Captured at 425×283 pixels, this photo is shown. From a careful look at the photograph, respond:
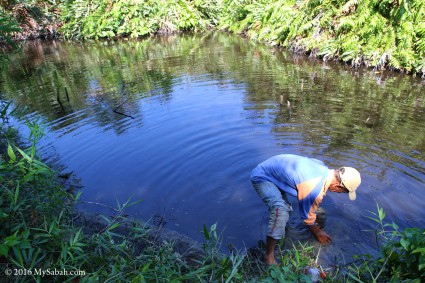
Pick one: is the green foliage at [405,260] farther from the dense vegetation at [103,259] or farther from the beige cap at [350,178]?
the beige cap at [350,178]

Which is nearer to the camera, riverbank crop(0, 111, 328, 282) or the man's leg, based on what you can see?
riverbank crop(0, 111, 328, 282)

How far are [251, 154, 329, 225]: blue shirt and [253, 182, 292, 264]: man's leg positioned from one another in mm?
112

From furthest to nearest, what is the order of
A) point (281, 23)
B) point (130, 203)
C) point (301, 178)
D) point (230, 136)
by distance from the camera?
1. point (281, 23)
2. point (230, 136)
3. point (130, 203)
4. point (301, 178)

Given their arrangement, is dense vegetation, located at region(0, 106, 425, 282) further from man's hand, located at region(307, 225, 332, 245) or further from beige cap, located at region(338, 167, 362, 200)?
man's hand, located at region(307, 225, 332, 245)

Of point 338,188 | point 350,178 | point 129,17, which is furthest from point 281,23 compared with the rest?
point 350,178

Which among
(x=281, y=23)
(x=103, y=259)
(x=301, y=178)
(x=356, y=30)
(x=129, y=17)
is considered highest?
(x=129, y=17)

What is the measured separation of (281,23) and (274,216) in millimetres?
14263

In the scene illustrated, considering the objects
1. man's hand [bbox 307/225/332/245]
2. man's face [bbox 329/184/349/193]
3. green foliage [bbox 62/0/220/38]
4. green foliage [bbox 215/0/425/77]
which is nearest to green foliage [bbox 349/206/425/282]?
man's face [bbox 329/184/349/193]

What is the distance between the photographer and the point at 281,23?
15930mm

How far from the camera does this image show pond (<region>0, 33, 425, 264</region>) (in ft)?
15.4

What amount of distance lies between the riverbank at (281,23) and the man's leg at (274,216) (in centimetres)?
425

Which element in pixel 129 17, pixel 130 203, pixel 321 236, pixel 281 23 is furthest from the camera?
pixel 129 17

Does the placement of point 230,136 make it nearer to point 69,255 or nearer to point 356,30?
point 69,255

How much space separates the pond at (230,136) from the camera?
185 inches
